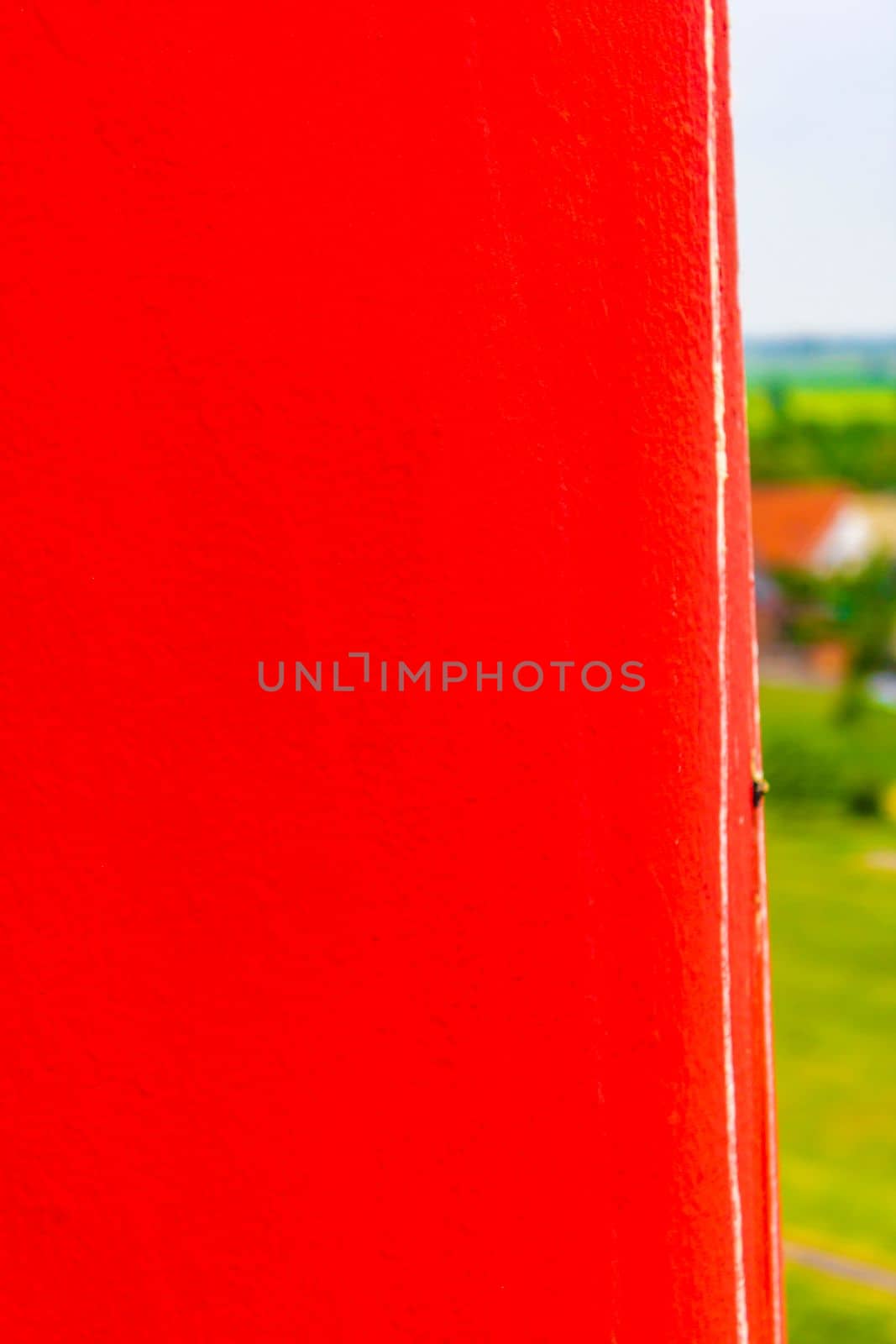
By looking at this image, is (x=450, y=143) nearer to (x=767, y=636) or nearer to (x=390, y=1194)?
(x=390, y=1194)

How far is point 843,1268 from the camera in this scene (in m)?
13.2

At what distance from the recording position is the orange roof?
116 feet

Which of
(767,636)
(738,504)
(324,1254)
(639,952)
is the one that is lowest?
(324,1254)

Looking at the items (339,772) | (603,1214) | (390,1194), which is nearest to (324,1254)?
(390,1194)

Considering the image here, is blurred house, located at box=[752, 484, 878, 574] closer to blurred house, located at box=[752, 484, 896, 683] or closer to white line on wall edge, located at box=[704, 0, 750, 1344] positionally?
blurred house, located at box=[752, 484, 896, 683]

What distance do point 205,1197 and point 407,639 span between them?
33 centimetres

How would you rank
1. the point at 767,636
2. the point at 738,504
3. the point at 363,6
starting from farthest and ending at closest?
1. the point at 767,636
2. the point at 738,504
3. the point at 363,6

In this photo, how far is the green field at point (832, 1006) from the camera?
13.8 meters

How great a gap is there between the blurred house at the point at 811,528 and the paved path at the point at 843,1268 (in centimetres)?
2031

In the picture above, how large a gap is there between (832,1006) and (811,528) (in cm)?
1643

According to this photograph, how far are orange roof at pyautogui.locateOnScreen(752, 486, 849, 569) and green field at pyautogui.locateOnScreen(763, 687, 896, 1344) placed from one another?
291 centimetres

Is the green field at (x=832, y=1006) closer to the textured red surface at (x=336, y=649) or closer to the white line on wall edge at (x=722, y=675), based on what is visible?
the white line on wall edge at (x=722, y=675)

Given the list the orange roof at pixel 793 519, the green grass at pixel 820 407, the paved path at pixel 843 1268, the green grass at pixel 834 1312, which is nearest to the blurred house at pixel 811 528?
the orange roof at pixel 793 519

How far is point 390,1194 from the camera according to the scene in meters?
0.96
